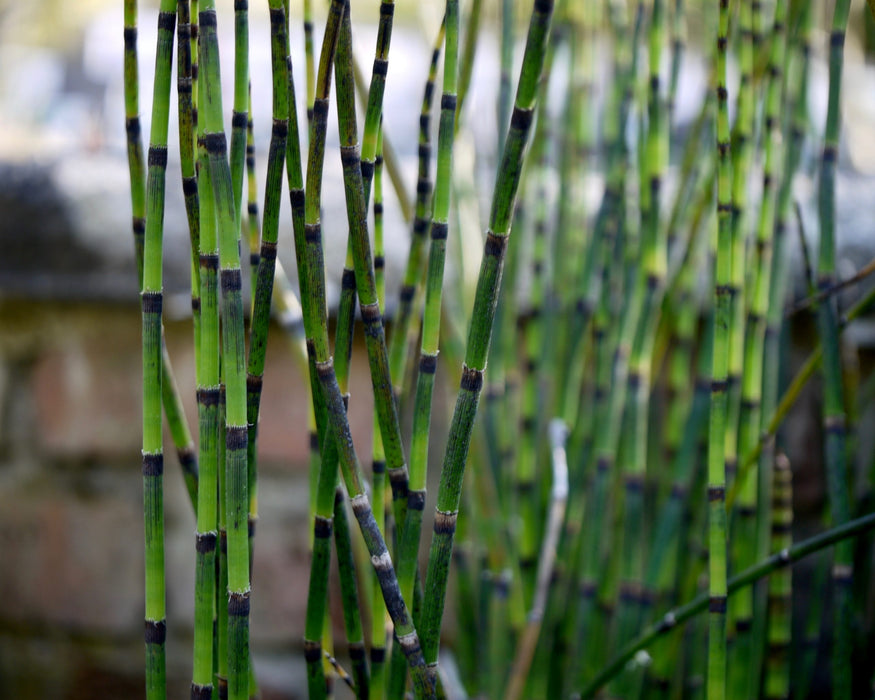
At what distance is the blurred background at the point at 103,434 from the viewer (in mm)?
818

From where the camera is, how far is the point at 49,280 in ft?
2.69

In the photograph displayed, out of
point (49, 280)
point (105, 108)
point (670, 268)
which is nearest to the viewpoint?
point (670, 268)

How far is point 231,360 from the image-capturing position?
0.33 meters

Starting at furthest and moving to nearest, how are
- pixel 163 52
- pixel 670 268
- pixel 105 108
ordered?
pixel 105 108
pixel 670 268
pixel 163 52

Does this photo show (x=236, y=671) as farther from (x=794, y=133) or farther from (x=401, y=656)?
(x=794, y=133)

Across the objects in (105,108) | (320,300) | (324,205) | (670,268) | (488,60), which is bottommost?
(320,300)

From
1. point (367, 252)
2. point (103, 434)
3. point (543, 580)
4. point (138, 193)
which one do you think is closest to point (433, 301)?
point (367, 252)

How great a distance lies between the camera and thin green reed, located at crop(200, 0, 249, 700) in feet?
1.03

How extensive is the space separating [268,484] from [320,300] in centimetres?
56

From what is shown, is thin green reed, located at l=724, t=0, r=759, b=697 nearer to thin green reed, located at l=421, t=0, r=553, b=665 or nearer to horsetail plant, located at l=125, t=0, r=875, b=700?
horsetail plant, located at l=125, t=0, r=875, b=700

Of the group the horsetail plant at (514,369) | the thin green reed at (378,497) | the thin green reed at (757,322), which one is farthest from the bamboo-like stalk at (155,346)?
the thin green reed at (757,322)

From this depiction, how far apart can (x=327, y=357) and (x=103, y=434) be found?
63cm

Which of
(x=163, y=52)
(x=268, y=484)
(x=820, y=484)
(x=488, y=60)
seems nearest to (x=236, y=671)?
(x=163, y=52)

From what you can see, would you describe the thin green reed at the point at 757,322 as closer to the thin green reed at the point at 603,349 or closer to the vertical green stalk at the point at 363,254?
the thin green reed at the point at 603,349
